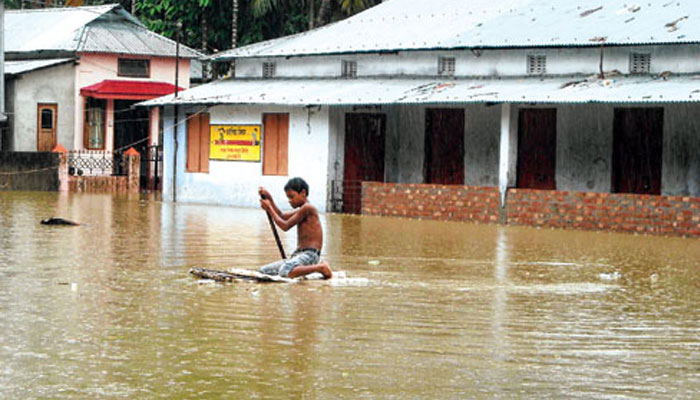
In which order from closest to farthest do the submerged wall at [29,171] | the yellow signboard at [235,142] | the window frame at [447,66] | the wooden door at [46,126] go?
the window frame at [447,66]
the yellow signboard at [235,142]
the submerged wall at [29,171]
the wooden door at [46,126]

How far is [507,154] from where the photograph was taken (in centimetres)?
2814

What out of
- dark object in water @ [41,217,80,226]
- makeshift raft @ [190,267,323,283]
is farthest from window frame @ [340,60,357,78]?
makeshift raft @ [190,267,323,283]

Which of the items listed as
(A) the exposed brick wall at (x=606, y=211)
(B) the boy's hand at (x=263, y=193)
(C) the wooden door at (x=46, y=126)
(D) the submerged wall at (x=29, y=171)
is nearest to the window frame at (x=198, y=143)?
(D) the submerged wall at (x=29, y=171)

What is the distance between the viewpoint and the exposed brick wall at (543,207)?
2514cm

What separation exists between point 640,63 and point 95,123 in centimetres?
2382

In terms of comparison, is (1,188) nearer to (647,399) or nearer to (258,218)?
(258,218)

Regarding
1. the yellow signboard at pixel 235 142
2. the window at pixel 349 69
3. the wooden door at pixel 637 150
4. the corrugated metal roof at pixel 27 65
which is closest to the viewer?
the wooden door at pixel 637 150

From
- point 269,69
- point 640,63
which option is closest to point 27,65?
point 269,69

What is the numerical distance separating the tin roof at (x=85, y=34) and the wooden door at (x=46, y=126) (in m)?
2.16

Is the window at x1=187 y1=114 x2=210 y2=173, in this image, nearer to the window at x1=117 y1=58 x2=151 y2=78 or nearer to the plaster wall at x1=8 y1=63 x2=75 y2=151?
the plaster wall at x1=8 y1=63 x2=75 y2=151

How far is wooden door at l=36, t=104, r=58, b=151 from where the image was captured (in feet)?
147

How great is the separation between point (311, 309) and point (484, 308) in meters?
1.71

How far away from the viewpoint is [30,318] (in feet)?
36.9

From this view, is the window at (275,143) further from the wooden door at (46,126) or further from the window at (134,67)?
the window at (134,67)
